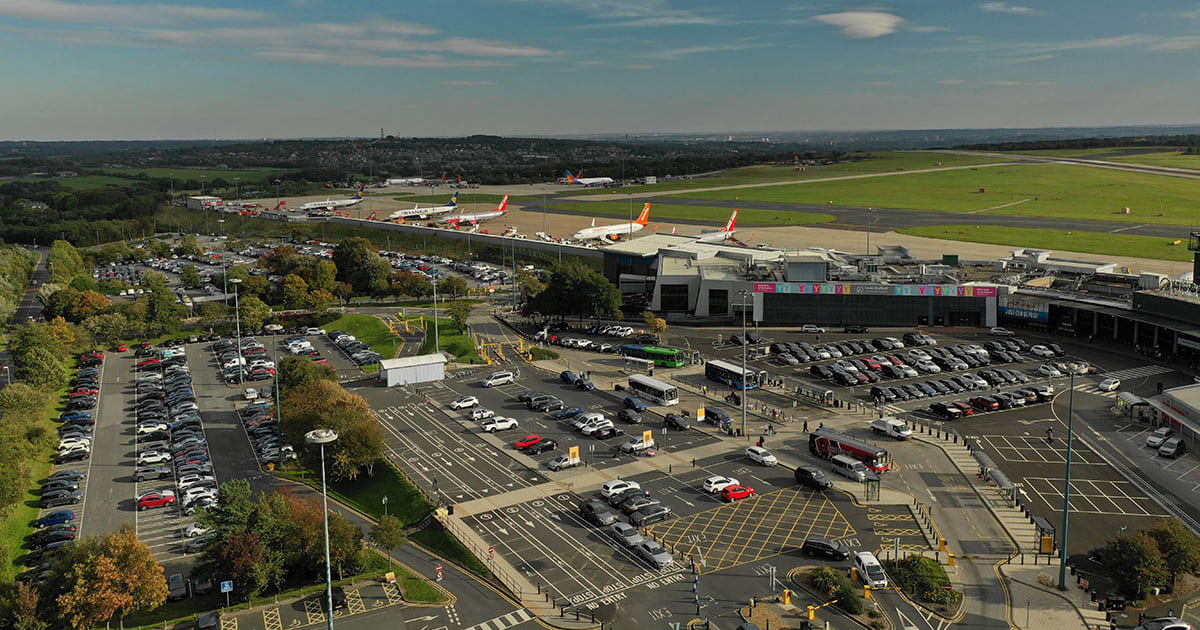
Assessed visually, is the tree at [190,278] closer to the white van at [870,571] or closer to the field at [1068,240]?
the white van at [870,571]

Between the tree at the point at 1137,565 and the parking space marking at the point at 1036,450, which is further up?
the tree at the point at 1137,565

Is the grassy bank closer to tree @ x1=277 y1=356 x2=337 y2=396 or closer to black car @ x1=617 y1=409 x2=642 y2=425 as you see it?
tree @ x1=277 y1=356 x2=337 y2=396

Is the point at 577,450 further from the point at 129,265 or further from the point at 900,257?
the point at 129,265

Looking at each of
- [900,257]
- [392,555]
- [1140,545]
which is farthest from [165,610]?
[900,257]

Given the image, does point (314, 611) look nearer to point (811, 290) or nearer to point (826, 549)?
point (826, 549)

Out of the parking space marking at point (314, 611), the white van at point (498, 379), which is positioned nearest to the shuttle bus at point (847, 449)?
the white van at point (498, 379)

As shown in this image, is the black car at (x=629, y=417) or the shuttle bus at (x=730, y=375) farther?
the shuttle bus at (x=730, y=375)
